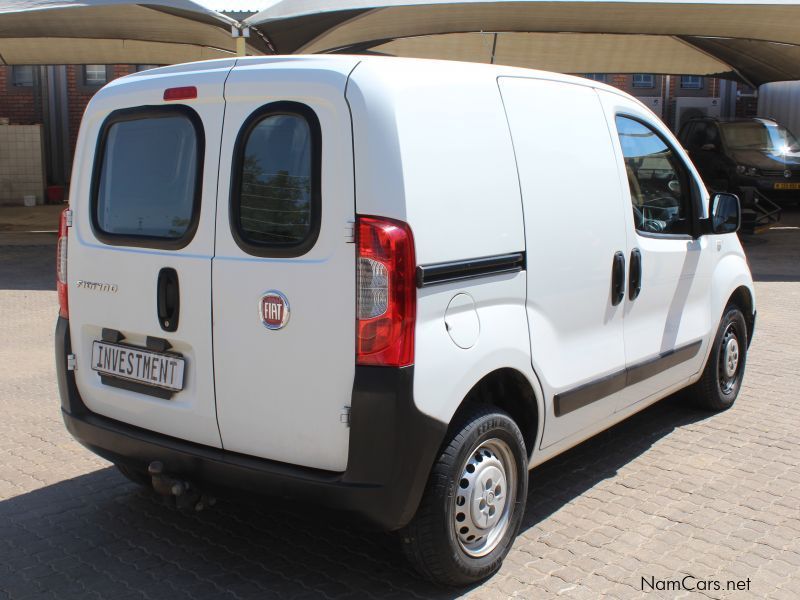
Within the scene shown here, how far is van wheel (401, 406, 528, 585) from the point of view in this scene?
10.9ft

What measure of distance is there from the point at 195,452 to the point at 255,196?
3.31 feet

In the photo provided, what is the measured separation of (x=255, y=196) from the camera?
3375 millimetres

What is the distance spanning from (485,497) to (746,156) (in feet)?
50.4

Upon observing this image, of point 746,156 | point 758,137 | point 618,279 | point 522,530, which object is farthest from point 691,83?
point 522,530

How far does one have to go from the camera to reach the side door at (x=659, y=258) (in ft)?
14.8

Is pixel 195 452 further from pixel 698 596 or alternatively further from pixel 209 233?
pixel 698 596

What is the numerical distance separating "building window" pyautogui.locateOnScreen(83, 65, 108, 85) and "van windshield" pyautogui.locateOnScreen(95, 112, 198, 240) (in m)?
18.9

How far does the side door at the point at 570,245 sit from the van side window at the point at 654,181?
0.78 ft

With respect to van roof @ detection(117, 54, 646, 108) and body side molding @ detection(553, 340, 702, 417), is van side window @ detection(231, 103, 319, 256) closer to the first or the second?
van roof @ detection(117, 54, 646, 108)

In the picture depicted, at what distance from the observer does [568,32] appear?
1639 centimetres

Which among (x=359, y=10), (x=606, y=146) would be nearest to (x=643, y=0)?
(x=359, y=10)

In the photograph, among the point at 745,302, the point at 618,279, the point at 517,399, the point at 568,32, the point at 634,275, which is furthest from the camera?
the point at 568,32

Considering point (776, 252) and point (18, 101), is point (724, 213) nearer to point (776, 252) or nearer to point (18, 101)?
point (776, 252)

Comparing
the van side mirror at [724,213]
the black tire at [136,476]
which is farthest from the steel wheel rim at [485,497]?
the van side mirror at [724,213]
